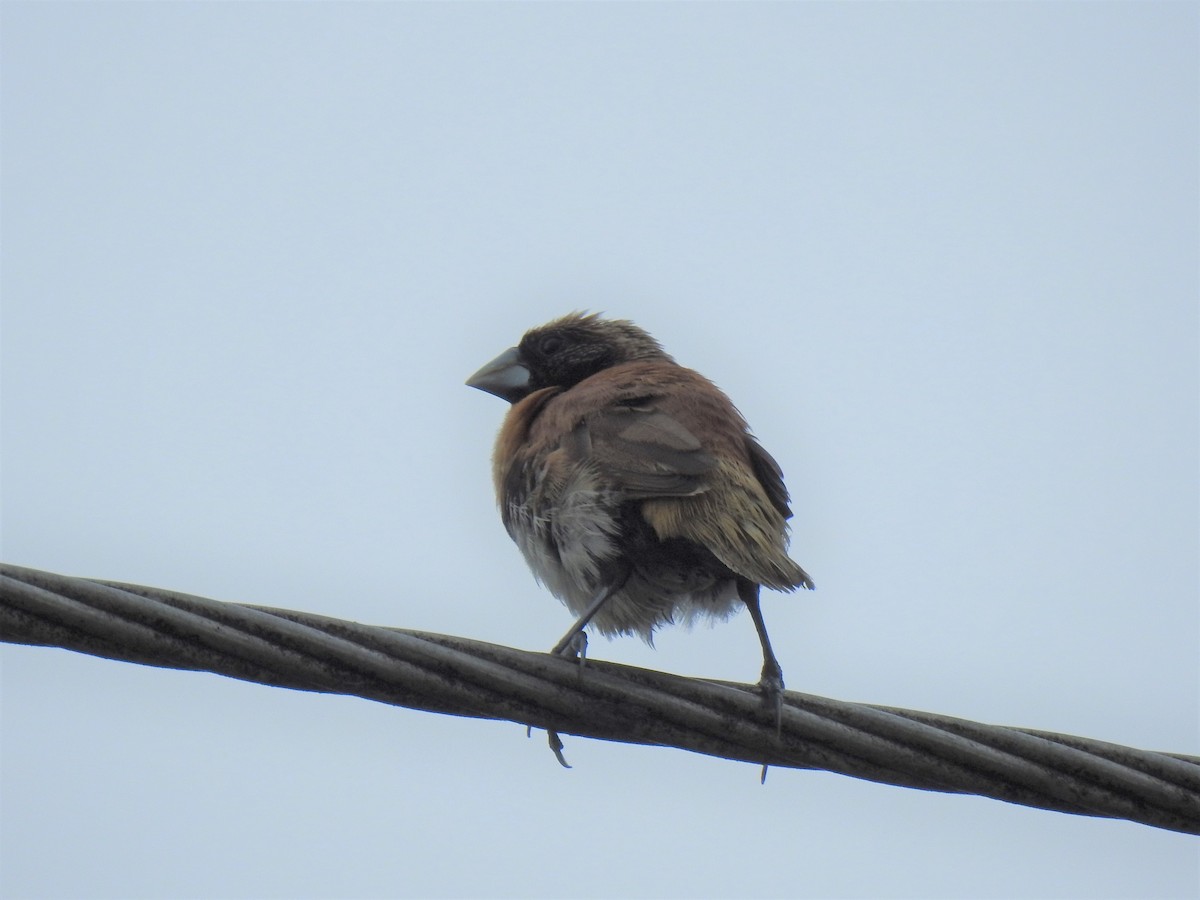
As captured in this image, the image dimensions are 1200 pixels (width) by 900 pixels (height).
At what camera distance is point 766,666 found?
420 cm

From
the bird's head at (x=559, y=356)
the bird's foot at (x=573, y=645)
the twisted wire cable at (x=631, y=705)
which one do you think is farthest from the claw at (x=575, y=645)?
the bird's head at (x=559, y=356)

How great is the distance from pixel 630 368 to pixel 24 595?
3.76 metres

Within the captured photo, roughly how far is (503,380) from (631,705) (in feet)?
12.9

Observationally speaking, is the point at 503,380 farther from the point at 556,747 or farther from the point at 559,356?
the point at 556,747

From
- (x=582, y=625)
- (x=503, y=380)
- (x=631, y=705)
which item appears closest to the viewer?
(x=631, y=705)

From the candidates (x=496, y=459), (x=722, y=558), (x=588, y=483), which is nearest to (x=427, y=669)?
(x=722, y=558)

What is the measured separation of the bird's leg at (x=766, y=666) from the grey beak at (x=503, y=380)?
8.47 feet

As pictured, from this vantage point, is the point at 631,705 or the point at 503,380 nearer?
the point at 631,705

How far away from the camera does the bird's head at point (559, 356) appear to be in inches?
288

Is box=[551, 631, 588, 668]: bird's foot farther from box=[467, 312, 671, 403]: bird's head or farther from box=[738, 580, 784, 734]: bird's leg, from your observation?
box=[467, 312, 671, 403]: bird's head

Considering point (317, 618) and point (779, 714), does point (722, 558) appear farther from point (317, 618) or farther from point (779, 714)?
point (317, 618)

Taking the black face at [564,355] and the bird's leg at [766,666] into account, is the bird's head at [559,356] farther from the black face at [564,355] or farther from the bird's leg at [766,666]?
the bird's leg at [766,666]

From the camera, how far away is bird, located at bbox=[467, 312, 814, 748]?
4.75 metres

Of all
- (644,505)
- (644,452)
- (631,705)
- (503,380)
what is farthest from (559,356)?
(631,705)
